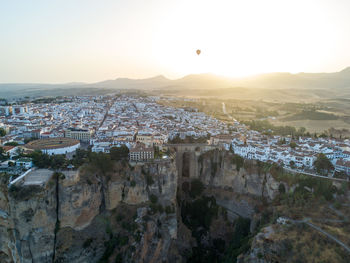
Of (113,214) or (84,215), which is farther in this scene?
(113,214)

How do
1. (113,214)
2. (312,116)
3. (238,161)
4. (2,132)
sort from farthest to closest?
(312,116) → (2,132) → (238,161) → (113,214)

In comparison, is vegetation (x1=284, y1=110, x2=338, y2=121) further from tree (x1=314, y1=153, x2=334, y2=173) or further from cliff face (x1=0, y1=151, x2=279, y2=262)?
cliff face (x1=0, y1=151, x2=279, y2=262)

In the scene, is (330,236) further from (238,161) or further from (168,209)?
(168,209)

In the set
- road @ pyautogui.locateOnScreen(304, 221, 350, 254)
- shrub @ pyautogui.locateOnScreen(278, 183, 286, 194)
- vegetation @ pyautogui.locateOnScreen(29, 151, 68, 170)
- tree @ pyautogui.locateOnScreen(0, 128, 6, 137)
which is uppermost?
tree @ pyautogui.locateOnScreen(0, 128, 6, 137)

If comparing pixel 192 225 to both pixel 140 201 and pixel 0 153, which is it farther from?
pixel 0 153

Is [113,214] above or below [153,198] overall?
below

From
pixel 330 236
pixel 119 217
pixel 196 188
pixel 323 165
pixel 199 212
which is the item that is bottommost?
pixel 199 212

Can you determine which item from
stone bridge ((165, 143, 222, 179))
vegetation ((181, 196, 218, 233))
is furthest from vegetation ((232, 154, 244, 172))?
vegetation ((181, 196, 218, 233))

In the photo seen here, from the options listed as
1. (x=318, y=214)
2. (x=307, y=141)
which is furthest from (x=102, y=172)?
(x=307, y=141)

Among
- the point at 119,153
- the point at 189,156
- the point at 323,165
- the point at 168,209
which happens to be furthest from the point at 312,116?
the point at 119,153

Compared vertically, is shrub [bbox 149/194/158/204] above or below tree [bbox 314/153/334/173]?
below

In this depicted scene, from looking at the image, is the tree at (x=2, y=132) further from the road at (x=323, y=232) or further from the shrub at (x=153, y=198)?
the road at (x=323, y=232)
